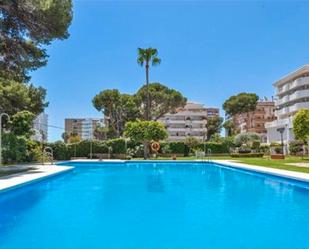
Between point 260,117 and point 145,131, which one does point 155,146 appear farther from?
point 260,117

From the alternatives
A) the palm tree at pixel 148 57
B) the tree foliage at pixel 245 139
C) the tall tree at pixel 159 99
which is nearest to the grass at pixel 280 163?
the tree foliage at pixel 245 139

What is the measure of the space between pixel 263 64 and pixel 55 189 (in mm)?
21174

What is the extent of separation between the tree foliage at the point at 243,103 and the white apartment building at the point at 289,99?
11004 millimetres

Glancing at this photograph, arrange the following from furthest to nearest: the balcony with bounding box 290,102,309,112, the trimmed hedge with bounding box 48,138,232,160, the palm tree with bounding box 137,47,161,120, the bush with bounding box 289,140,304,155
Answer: the balcony with bounding box 290,102,309,112 → the palm tree with bounding box 137,47,161,120 → the bush with bounding box 289,140,304,155 → the trimmed hedge with bounding box 48,138,232,160

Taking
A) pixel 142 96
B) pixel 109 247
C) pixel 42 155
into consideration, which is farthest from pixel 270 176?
pixel 142 96

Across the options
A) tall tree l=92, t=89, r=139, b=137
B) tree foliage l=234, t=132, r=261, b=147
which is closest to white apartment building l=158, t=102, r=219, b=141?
tall tree l=92, t=89, r=139, b=137

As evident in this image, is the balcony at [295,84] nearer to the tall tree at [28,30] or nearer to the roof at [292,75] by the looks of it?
the roof at [292,75]

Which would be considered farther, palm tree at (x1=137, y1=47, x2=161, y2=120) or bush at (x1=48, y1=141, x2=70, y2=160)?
palm tree at (x1=137, y1=47, x2=161, y2=120)

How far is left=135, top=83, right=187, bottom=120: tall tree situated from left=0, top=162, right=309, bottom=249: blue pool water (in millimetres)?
34896

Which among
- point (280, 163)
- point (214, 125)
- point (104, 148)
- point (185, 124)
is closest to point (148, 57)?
point (104, 148)

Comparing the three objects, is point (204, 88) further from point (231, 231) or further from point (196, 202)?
point (231, 231)

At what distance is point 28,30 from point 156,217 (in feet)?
33.2

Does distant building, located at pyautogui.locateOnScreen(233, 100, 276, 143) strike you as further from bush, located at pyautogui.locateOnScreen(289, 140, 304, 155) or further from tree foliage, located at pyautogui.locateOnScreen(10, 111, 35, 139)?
tree foliage, located at pyautogui.locateOnScreen(10, 111, 35, 139)

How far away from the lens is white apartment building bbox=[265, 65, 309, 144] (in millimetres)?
40513
